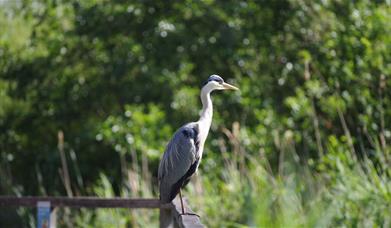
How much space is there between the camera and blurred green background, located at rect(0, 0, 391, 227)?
8.20m

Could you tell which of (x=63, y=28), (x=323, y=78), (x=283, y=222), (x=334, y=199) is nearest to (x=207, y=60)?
(x=323, y=78)

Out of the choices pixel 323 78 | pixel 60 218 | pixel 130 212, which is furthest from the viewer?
pixel 323 78

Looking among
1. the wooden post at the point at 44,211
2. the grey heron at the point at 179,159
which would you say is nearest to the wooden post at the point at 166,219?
the grey heron at the point at 179,159

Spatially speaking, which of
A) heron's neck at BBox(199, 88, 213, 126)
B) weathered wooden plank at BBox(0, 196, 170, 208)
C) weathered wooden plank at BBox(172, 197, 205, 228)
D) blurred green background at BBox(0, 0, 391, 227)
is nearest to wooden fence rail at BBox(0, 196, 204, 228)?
weathered wooden plank at BBox(0, 196, 170, 208)

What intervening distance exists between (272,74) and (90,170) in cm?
271

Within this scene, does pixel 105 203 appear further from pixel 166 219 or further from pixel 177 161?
pixel 177 161

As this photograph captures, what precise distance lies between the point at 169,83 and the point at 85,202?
4212 mm

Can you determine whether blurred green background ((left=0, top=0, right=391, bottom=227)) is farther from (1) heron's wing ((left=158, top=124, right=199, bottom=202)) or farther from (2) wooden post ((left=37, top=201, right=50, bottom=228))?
(1) heron's wing ((left=158, top=124, right=199, bottom=202))

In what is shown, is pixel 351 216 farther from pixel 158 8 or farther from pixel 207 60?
pixel 158 8

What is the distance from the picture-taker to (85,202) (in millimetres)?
4934

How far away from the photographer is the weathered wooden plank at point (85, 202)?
4.79 meters

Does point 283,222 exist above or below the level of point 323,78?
above

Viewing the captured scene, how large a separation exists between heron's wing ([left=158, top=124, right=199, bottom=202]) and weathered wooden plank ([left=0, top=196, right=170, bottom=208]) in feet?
0.80

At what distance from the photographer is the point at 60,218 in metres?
8.05
